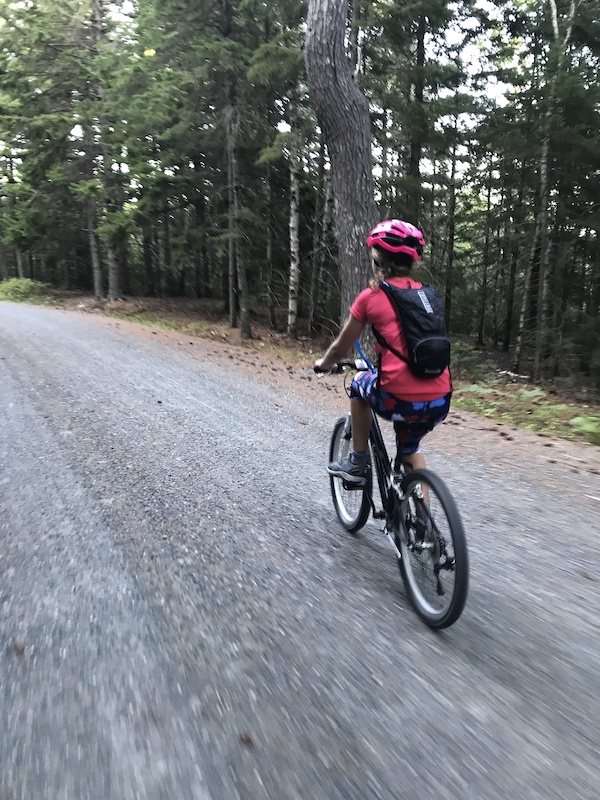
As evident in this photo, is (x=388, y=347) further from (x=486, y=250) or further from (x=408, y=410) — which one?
(x=486, y=250)

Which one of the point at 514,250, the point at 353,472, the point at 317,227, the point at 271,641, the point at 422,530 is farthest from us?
the point at 514,250

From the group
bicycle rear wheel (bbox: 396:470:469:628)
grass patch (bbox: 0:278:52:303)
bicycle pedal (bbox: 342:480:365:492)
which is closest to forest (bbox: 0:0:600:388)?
grass patch (bbox: 0:278:52:303)

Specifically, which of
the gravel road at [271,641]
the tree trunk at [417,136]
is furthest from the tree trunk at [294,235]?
the gravel road at [271,641]

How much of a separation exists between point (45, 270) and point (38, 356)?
28036 millimetres

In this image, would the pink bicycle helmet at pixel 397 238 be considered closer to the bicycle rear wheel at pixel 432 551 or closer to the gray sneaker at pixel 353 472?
the bicycle rear wheel at pixel 432 551

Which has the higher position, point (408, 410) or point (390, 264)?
point (390, 264)

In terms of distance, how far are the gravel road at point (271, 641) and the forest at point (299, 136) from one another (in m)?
6.78

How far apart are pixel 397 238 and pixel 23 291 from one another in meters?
30.7

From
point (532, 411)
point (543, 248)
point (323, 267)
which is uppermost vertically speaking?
point (543, 248)

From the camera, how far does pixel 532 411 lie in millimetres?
7969

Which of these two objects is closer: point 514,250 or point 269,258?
→ point 269,258

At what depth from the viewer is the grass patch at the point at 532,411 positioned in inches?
272

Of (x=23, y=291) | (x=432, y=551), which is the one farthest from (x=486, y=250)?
(x=432, y=551)

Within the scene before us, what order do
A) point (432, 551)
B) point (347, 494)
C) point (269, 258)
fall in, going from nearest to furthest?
point (432, 551) < point (347, 494) < point (269, 258)
